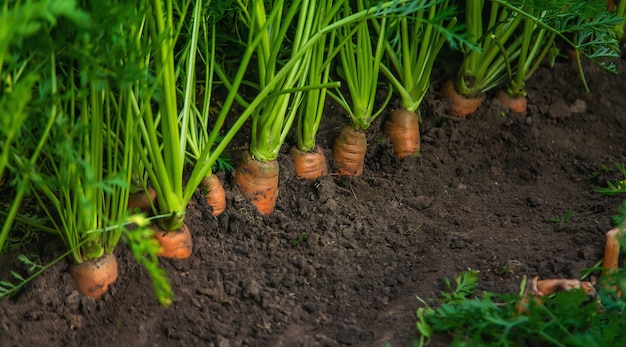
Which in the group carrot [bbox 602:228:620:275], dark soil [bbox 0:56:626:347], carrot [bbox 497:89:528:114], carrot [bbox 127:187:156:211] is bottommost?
dark soil [bbox 0:56:626:347]

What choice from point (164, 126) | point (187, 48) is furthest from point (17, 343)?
point (187, 48)

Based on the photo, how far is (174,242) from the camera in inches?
72.4

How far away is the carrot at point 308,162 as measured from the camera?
7.47 feet

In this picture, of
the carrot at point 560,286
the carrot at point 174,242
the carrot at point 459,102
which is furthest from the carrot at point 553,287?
the carrot at point 459,102

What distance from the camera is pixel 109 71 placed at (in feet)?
4.57

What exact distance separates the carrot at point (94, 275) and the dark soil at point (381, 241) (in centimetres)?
2

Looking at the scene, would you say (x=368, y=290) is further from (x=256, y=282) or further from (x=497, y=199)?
(x=497, y=199)

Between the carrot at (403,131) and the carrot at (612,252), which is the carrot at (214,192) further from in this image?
the carrot at (612,252)

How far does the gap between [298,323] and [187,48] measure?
71 centimetres

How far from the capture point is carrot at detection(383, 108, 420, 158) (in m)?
2.48

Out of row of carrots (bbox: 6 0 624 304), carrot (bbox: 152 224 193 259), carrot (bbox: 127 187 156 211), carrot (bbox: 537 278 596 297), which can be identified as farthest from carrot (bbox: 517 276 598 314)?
carrot (bbox: 127 187 156 211)

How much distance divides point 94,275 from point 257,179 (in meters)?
0.57

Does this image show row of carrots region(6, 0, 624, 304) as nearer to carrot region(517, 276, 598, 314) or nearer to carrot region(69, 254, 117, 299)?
carrot region(69, 254, 117, 299)

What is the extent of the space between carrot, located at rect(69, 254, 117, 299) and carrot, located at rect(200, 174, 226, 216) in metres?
0.35
